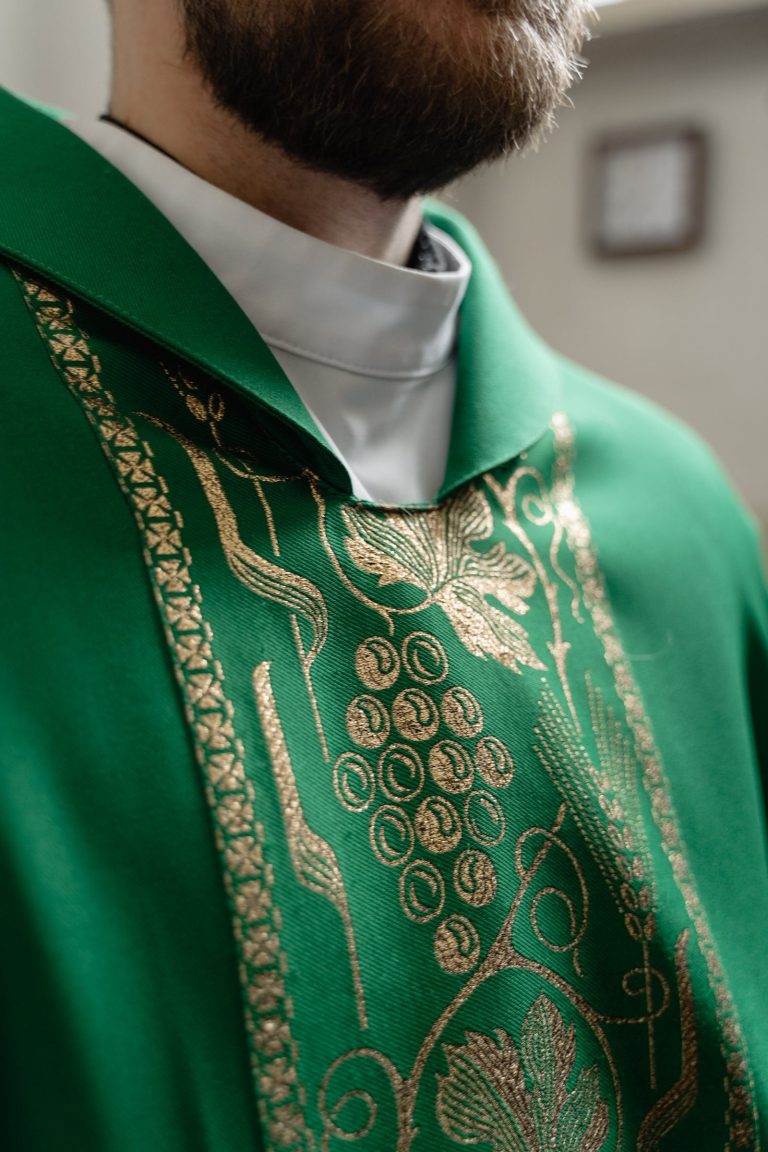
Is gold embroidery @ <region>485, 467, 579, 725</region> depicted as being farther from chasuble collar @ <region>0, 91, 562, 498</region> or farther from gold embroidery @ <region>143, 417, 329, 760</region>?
gold embroidery @ <region>143, 417, 329, 760</region>

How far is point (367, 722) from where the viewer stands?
0.50 meters

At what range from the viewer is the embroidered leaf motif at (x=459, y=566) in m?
0.54

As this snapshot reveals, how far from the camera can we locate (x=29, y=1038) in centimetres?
41

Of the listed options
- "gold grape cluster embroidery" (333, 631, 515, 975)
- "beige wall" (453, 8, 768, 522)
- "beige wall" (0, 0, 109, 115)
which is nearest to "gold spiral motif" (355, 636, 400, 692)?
"gold grape cluster embroidery" (333, 631, 515, 975)

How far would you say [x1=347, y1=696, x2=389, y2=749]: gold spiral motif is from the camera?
0.49 m

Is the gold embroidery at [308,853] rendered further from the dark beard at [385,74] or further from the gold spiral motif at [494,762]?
the dark beard at [385,74]

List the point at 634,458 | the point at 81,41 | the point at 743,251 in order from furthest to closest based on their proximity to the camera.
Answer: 1. the point at 743,251
2. the point at 81,41
3. the point at 634,458

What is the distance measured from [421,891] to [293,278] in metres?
0.34

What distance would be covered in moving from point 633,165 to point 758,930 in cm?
213

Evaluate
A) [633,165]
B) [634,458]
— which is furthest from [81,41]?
[633,165]

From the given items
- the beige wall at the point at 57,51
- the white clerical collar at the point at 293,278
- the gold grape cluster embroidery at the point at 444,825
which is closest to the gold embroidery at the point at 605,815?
the gold grape cluster embroidery at the point at 444,825

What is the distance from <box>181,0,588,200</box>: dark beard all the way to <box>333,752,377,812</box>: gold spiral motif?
0.33m

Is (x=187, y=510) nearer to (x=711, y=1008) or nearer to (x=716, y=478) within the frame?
(x=711, y=1008)

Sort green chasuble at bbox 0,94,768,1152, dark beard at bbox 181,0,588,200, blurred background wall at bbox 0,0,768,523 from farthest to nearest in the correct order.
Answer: blurred background wall at bbox 0,0,768,523 → dark beard at bbox 181,0,588,200 → green chasuble at bbox 0,94,768,1152
